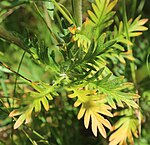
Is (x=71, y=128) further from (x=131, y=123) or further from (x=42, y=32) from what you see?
(x=42, y=32)

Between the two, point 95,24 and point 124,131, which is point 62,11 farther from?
point 124,131

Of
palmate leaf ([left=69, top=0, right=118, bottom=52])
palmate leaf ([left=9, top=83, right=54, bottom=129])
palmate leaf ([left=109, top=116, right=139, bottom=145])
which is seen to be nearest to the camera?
palmate leaf ([left=9, top=83, right=54, bottom=129])

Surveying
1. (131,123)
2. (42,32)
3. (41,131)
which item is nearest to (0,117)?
(41,131)

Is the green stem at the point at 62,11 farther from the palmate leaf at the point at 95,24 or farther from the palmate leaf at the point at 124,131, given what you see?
the palmate leaf at the point at 124,131

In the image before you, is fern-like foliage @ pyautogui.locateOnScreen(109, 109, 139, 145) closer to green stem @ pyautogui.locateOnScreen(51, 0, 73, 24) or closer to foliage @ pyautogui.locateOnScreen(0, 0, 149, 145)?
foliage @ pyautogui.locateOnScreen(0, 0, 149, 145)

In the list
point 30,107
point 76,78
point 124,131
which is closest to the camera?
point 30,107

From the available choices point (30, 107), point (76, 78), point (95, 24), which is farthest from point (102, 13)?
point (30, 107)

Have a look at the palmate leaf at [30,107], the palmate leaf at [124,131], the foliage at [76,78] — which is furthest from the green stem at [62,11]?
the palmate leaf at [124,131]

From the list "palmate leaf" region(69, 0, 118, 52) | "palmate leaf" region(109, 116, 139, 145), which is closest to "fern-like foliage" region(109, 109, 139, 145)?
"palmate leaf" region(109, 116, 139, 145)
